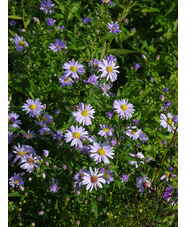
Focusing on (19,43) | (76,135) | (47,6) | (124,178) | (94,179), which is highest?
(47,6)

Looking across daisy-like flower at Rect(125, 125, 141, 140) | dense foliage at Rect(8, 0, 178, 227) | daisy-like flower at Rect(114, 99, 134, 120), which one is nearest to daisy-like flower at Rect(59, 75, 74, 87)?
dense foliage at Rect(8, 0, 178, 227)

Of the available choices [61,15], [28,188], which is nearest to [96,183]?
[28,188]

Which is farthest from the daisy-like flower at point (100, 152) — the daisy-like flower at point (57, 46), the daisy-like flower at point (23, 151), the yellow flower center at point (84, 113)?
the daisy-like flower at point (57, 46)

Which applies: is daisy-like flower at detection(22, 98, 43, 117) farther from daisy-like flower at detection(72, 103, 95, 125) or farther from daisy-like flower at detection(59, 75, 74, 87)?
daisy-like flower at detection(72, 103, 95, 125)

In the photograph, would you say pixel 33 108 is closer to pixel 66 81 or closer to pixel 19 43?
pixel 66 81

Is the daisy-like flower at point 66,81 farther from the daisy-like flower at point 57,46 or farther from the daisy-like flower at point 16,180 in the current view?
the daisy-like flower at point 16,180

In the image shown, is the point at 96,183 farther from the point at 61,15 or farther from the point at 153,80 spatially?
the point at 61,15

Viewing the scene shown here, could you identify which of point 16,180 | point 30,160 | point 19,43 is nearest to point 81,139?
point 30,160

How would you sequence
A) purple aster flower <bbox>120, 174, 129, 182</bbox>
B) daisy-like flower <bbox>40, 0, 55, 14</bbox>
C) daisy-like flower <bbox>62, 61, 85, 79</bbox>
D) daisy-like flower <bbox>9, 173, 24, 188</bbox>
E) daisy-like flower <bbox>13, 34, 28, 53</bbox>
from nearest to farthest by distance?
daisy-like flower <bbox>62, 61, 85, 79</bbox>, daisy-like flower <bbox>9, 173, 24, 188</bbox>, purple aster flower <bbox>120, 174, 129, 182</bbox>, daisy-like flower <bbox>13, 34, 28, 53</bbox>, daisy-like flower <bbox>40, 0, 55, 14</bbox>

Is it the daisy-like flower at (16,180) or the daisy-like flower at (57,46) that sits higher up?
the daisy-like flower at (57,46)
